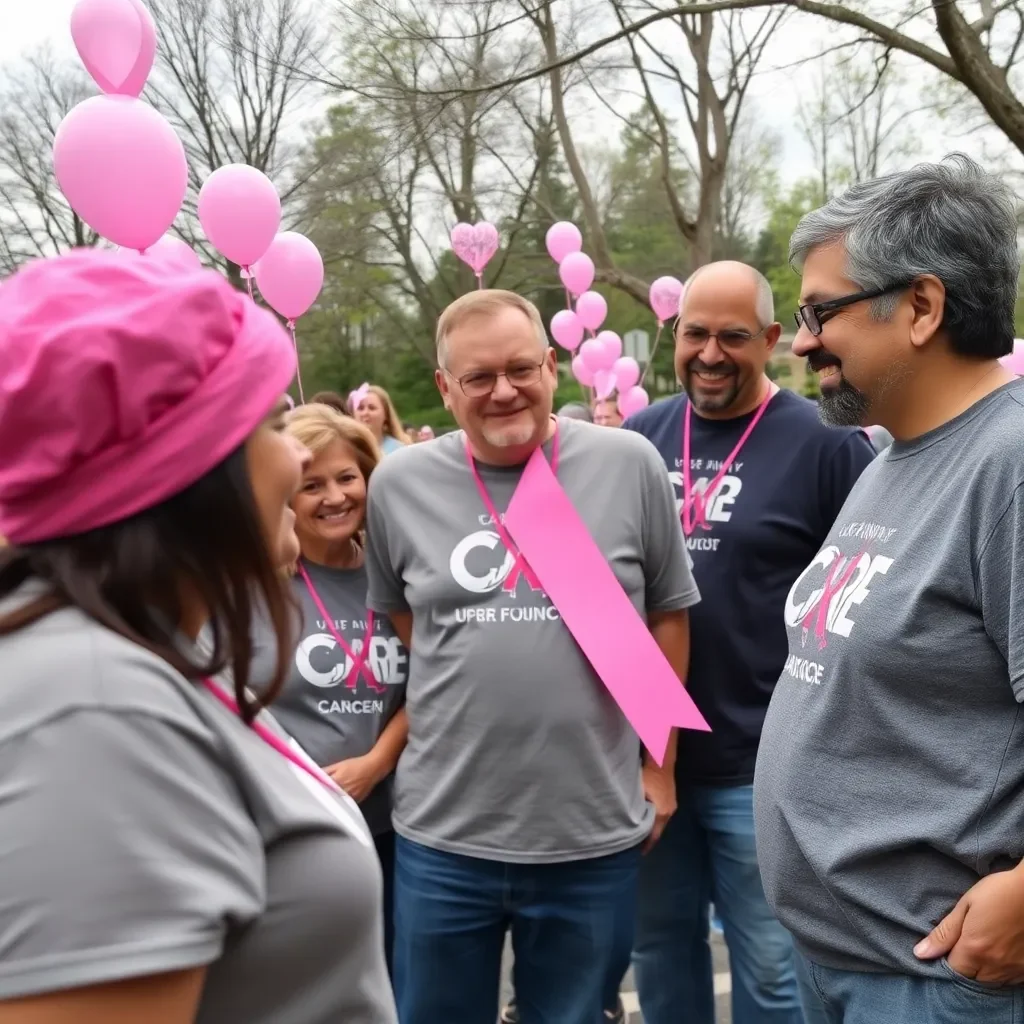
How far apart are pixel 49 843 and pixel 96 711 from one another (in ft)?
0.34

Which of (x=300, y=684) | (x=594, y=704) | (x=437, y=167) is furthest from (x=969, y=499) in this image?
(x=437, y=167)

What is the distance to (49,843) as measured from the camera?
759 millimetres

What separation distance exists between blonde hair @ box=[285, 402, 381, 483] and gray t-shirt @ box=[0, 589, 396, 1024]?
1.54 m

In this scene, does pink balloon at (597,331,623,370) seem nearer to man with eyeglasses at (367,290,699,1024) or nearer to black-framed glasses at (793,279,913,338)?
man with eyeglasses at (367,290,699,1024)

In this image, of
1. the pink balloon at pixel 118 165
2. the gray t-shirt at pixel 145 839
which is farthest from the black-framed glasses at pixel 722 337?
the gray t-shirt at pixel 145 839

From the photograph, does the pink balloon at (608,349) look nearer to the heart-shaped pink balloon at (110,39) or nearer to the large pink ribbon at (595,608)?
the heart-shaped pink balloon at (110,39)

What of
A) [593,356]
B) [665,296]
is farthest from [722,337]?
[665,296]

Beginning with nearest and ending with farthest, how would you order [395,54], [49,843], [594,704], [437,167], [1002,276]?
1. [49,843]
2. [1002,276]
3. [594,704]
4. [395,54]
5. [437,167]

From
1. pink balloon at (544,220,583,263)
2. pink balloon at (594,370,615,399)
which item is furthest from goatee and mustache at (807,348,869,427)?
pink balloon at (544,220,583,263)

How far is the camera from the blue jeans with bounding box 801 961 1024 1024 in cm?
141

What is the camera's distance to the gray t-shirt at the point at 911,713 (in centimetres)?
138

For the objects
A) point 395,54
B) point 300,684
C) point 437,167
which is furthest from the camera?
point 437,167

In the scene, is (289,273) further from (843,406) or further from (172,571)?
(172,571)

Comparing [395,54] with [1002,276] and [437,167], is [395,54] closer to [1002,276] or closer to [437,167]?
[437,167]
